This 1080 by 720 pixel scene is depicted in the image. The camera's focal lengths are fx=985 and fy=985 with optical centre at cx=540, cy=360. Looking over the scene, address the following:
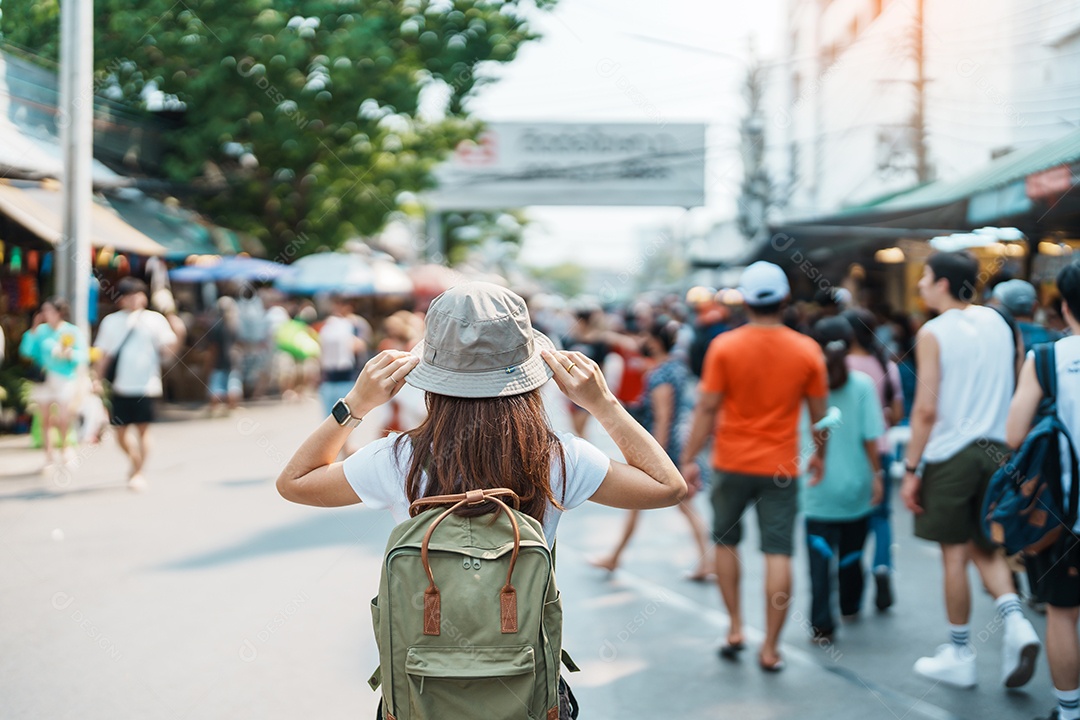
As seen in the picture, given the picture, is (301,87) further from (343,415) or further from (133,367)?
(343,415)

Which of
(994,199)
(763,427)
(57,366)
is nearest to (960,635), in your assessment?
(763,427)

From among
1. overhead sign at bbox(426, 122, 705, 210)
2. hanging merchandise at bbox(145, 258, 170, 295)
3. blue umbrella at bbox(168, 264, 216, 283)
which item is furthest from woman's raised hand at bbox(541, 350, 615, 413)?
overhead sign at bbox(426, 122, 705, 210)

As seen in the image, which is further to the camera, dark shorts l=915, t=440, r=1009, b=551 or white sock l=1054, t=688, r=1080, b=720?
dark shorts l=915, t=440, r=1009, b=551

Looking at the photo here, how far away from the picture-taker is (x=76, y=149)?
10906mm

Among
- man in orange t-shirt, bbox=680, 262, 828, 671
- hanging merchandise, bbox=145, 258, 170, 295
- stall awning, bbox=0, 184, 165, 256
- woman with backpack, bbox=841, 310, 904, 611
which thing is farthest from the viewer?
hanging merchandise, bbox=145, 258, 170, 295

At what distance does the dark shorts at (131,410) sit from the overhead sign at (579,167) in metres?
23.9

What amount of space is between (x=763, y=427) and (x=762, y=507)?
37 centimetres

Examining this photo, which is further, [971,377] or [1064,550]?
[971,377]

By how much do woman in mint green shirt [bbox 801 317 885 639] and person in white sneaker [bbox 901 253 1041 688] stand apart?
1.99 feet

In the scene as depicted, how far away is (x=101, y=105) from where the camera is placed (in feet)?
53.3

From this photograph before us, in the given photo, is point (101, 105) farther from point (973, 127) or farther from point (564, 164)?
point (564, 164)

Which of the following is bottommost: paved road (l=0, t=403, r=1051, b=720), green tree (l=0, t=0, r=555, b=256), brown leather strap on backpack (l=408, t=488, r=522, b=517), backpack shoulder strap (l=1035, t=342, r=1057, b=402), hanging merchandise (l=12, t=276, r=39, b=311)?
paved road (l=0, t=403, r=1051, b=720)

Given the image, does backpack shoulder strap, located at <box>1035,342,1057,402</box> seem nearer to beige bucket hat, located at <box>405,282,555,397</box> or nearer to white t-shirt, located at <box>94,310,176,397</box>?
beige bucket hat, located at <box>405,282,555,397</box>

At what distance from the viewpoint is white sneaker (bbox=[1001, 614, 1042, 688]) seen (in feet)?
13.4
